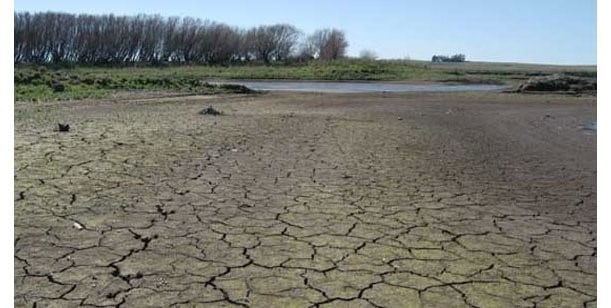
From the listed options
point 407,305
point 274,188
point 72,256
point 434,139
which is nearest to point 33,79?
point 434,139

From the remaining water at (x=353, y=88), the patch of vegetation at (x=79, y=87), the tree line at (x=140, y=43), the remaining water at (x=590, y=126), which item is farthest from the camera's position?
the tree line at (x=140, y=43)

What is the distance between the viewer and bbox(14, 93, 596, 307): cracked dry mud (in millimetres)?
3293

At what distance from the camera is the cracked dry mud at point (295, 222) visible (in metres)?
3.29

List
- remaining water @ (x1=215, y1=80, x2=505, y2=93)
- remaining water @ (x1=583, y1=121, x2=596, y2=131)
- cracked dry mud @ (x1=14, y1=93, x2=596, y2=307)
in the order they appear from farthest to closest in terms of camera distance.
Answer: remaining water @ (x1=215, y1=80, x2=505, y2=93) < remaining water @ (x1=583, y1=121, x2=596, y2=131) < cracked dry mud @ (x1=14, y1=93, x2=596, y2=307)

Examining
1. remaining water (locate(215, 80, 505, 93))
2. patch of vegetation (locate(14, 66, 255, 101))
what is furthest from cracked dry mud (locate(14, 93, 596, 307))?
remaining water (locate(215, 80, 505, 93))

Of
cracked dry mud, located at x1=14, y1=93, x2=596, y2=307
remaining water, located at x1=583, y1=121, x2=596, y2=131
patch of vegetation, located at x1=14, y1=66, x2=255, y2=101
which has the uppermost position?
patch of vegetation, located at x1=14, y1=66, x2=255, y2=101

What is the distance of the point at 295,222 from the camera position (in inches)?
183

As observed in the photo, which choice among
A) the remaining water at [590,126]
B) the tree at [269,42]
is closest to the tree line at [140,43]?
the tree at [269,42]

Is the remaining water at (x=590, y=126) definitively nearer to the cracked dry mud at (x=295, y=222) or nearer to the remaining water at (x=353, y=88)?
the cracked dry mud at (x=295, y=222)

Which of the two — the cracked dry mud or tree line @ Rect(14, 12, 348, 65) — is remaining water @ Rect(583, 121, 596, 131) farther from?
tree line @ Rect(14, 12, 348, 65)

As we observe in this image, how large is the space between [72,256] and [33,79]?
2053 centimetres

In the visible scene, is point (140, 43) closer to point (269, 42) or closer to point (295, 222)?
point (269, 42)
